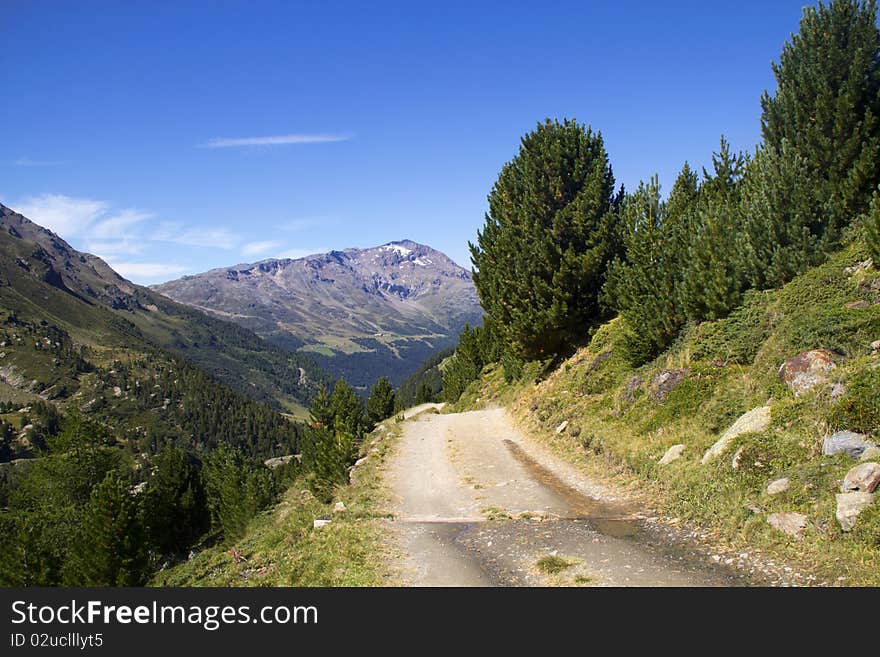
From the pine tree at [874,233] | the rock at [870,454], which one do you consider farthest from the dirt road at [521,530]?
the pine tree at [874,233]

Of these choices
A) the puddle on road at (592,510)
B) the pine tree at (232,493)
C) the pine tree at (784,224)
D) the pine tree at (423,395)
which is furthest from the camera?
the pine tree at (423,395)

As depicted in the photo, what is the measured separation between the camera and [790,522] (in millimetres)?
9703

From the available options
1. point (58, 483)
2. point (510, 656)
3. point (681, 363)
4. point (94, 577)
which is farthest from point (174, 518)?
point (510, 656)

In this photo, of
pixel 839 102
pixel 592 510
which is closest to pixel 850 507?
pixel 592 510

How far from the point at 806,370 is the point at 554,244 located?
17.9 metres

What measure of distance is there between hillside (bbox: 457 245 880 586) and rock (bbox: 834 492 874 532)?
24 millimetres

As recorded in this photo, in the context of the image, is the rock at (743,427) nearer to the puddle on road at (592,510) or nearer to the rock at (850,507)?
the puddle on road at (592,510)

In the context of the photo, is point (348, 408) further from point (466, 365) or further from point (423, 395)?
point (423, 395)

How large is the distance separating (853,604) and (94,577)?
37613mm

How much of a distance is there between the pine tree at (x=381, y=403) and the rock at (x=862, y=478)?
146 feet

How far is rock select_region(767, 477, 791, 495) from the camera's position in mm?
10695

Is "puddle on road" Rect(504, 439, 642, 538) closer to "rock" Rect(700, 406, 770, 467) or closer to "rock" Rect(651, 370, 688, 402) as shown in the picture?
"rock" Rect(700, 406, 770, 467)

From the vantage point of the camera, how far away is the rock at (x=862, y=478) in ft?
30.0

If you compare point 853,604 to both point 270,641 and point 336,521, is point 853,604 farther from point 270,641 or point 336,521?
point 336,521
